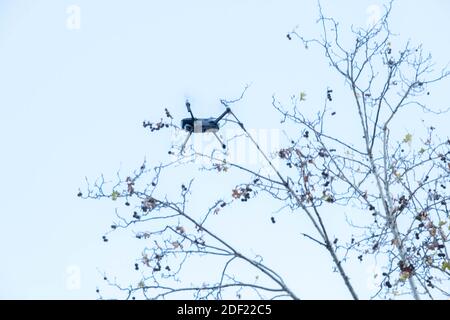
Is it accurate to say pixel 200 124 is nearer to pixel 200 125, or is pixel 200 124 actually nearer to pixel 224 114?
pixel 200 125

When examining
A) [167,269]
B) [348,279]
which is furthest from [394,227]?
[167,269]

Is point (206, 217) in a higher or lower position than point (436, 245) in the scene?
higher

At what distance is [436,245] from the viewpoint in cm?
544

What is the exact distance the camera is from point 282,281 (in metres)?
4.64

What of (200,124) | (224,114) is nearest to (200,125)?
(200,124)
